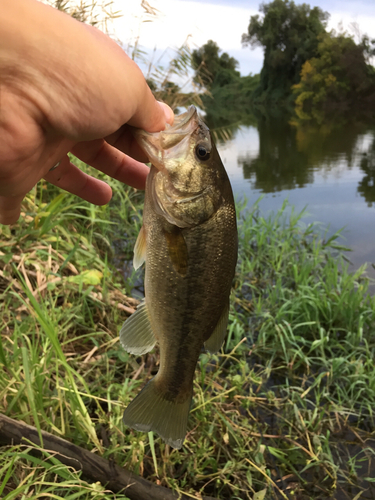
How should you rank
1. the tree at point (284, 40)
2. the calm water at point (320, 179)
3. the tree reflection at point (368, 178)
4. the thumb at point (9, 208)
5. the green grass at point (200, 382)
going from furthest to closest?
the tree at point (284, 40)
the tree reflection at point (368, 178)
the calm water at point (320, 179)
the green grass at point (200, 382)
the thumb at point (9, 208)

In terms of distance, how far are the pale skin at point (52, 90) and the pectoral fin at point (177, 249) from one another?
55cm

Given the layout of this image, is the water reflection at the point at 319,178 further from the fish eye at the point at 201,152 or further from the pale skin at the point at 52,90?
the pale skin at the point at 52,90

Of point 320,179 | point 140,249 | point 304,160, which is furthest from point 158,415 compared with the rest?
point 304,160

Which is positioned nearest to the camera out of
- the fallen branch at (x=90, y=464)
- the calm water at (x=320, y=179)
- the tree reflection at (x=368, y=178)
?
the fallen branch at (x=90, y=464)

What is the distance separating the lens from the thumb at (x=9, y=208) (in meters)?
1.80

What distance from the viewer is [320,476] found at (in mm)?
2711

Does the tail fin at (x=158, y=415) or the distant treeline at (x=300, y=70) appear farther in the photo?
the distant treeline at (x=300, y=70)

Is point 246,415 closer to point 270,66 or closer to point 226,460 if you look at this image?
point 226,460

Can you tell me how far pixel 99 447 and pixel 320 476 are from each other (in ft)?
5.85

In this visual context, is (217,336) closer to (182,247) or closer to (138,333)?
(138,333)

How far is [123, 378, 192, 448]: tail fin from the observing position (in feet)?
5.77

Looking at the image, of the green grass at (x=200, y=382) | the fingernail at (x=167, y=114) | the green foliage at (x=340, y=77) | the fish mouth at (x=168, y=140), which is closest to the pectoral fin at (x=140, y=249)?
the fish mouth at (x=168, y=140)

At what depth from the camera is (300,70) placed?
62.6 meters

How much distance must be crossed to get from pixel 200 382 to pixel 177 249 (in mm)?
1861
